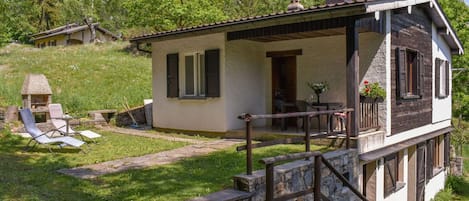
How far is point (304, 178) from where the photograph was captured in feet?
18.7

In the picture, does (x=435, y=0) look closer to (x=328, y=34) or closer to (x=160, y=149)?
(x=328, y=34)

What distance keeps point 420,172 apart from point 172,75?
24.3 ft

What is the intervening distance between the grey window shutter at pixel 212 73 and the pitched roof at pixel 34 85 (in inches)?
207

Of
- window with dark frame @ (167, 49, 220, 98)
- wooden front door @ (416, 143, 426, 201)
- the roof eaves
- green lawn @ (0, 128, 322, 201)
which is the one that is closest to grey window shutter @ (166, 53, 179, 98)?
window with dark frame @ (167, 49, 220, 98)

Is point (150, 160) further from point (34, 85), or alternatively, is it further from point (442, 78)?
point (442, 78)

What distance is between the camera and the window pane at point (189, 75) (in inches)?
419

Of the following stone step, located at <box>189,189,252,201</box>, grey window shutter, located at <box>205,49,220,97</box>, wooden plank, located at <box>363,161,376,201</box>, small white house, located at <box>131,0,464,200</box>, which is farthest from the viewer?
grey window shutter, located at <box>205,49,220,97</box>

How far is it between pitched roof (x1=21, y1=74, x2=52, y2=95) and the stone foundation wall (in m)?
8.84

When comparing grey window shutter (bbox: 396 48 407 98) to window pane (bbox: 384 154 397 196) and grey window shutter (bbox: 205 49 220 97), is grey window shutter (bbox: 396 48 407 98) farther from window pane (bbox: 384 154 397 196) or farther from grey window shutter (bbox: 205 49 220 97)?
grey window shutter (bbox: 205 49 220 97)

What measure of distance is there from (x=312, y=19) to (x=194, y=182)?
4179 mm

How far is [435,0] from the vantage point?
9.80 metres

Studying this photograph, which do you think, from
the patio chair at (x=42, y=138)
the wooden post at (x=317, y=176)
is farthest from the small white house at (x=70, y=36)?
the wooden post at (x=317, y=176)

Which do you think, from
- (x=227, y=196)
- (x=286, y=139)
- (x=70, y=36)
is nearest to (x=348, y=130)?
(x=286, y=139)

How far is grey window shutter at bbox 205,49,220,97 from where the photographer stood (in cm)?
970
